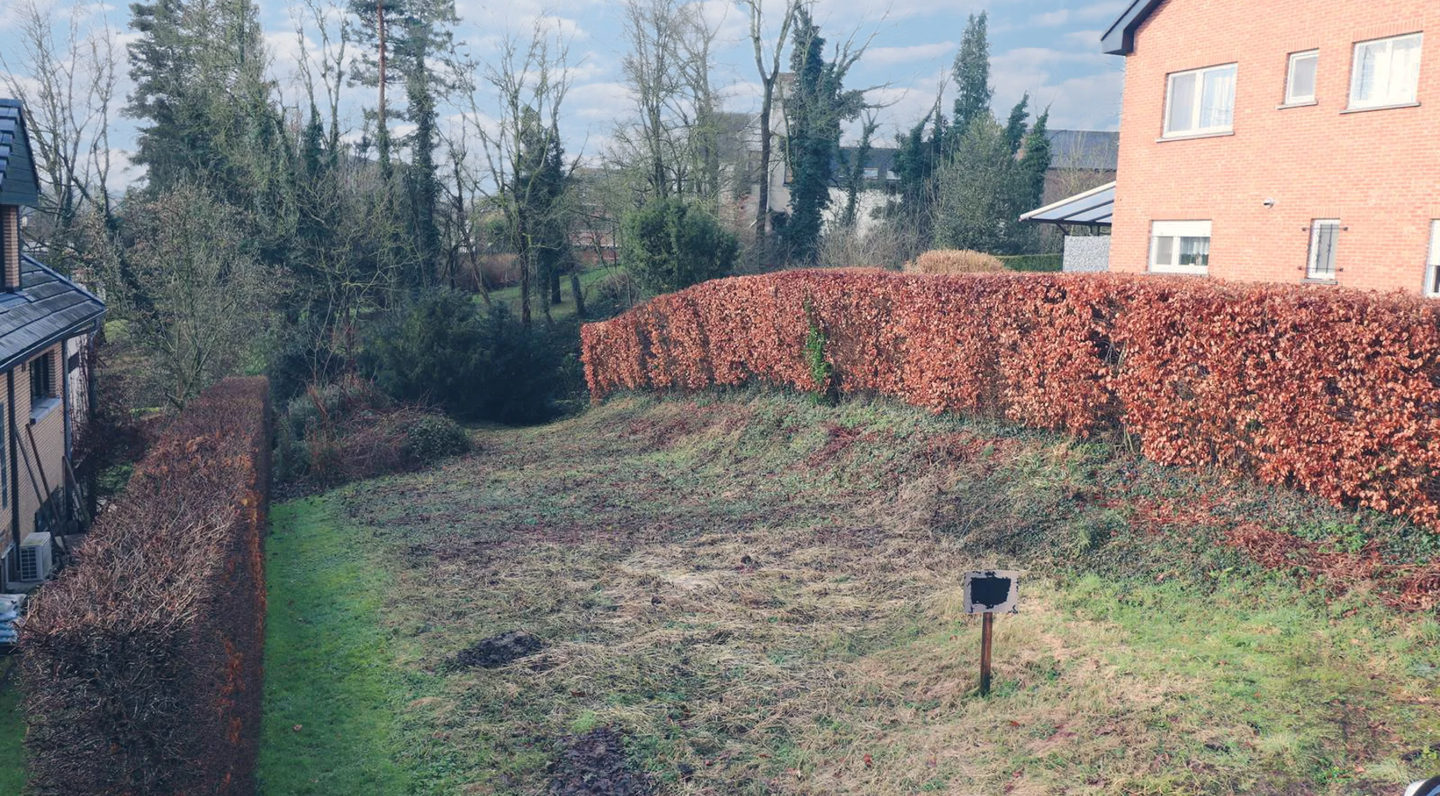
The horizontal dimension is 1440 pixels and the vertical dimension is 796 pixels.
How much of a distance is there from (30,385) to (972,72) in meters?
59.0

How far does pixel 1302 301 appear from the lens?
26.6 feet

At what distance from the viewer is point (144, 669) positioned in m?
4.69

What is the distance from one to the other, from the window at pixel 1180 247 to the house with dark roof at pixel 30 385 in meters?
19.3

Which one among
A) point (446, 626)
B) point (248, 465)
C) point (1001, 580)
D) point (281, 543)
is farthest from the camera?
point (281, 543)

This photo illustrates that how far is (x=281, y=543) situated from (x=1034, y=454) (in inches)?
381

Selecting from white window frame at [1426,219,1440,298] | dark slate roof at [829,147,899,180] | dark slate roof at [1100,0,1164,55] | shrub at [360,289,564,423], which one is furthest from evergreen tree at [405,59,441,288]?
white window frame at [1426,219,1440,298]

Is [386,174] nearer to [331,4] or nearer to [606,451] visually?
[331,4]

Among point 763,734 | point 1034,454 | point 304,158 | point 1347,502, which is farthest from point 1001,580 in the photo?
point 304,158

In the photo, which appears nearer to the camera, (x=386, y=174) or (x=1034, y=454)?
(x=1034, y=454)

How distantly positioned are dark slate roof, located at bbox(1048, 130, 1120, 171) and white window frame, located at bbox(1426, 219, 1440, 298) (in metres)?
21.1

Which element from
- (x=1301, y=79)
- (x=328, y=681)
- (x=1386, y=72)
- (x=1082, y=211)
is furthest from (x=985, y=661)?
(x=1082, y=211)

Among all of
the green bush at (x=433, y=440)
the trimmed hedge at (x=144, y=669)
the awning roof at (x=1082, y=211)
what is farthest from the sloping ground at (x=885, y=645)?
the awning roof at (x=1082, y=211)

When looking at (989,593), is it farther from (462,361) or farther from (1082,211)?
(462,361)

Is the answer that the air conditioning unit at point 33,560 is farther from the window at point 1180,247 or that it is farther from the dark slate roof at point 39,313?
the window at point 1180,247
